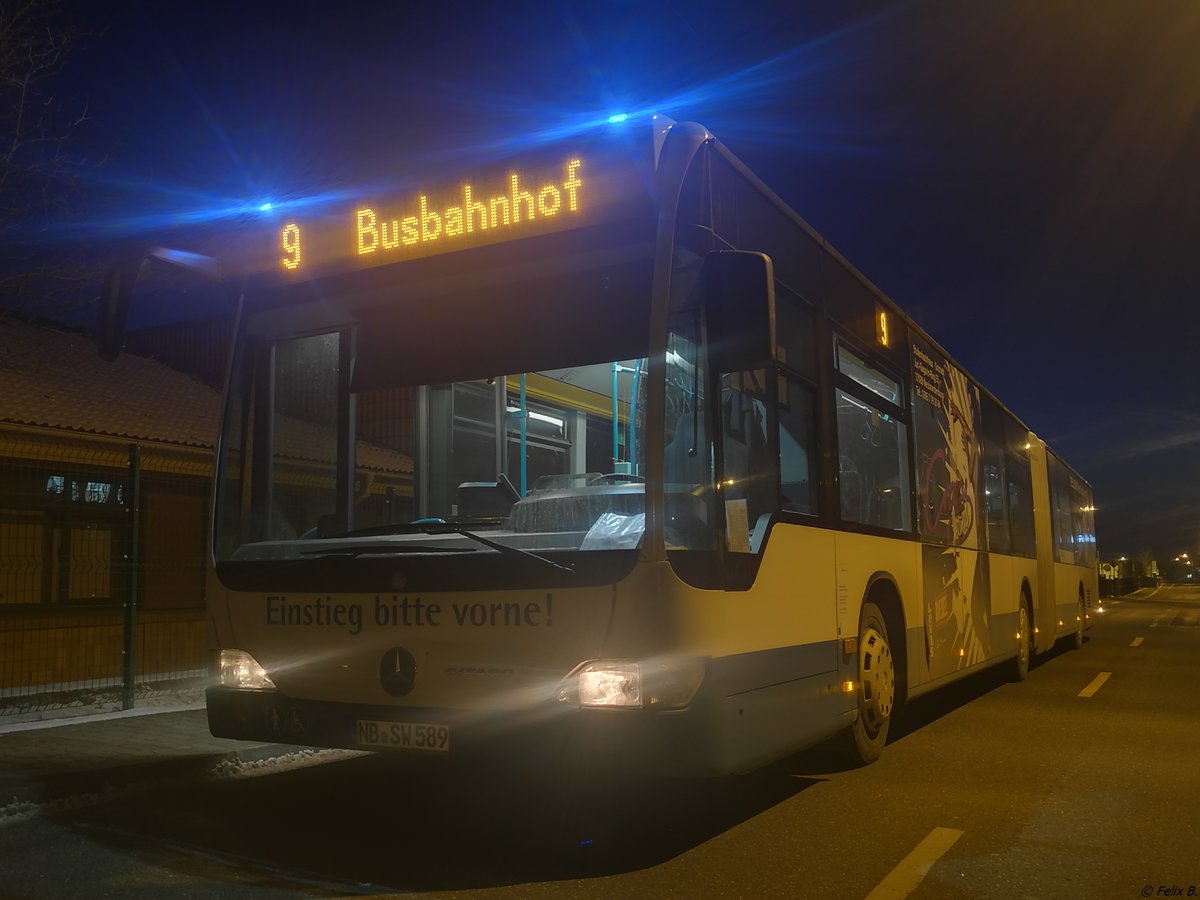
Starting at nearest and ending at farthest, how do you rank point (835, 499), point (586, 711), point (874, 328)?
point (586, 711) < point (835, 499) < point (874, 328)

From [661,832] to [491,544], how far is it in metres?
1.84

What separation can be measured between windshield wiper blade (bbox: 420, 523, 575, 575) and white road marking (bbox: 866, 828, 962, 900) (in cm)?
187

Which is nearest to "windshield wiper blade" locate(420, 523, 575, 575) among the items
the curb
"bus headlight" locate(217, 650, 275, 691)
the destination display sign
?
"bus headlight" locate(217, 650, 275, 691)

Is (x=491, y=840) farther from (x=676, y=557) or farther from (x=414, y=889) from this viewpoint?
(x=676, y=557)

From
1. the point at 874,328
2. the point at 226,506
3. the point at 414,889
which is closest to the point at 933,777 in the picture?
the point at 874,328

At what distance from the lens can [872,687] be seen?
657 cm

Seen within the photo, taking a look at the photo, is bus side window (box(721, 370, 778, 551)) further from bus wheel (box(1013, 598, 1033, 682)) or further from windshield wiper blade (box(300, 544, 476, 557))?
bus wheel (box(1013, 598, 1033, 682))

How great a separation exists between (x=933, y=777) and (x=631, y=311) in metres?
3.92

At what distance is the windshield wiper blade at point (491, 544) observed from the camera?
14.3ft

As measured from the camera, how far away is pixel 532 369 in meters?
5.07

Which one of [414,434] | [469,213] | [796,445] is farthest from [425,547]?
[796,445]

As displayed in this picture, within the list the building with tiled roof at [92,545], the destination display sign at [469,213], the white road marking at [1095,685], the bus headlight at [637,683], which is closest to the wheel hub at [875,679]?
the bus headlight at [637,683]

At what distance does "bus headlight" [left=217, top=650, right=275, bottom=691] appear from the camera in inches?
202

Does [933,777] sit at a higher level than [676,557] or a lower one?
lower
